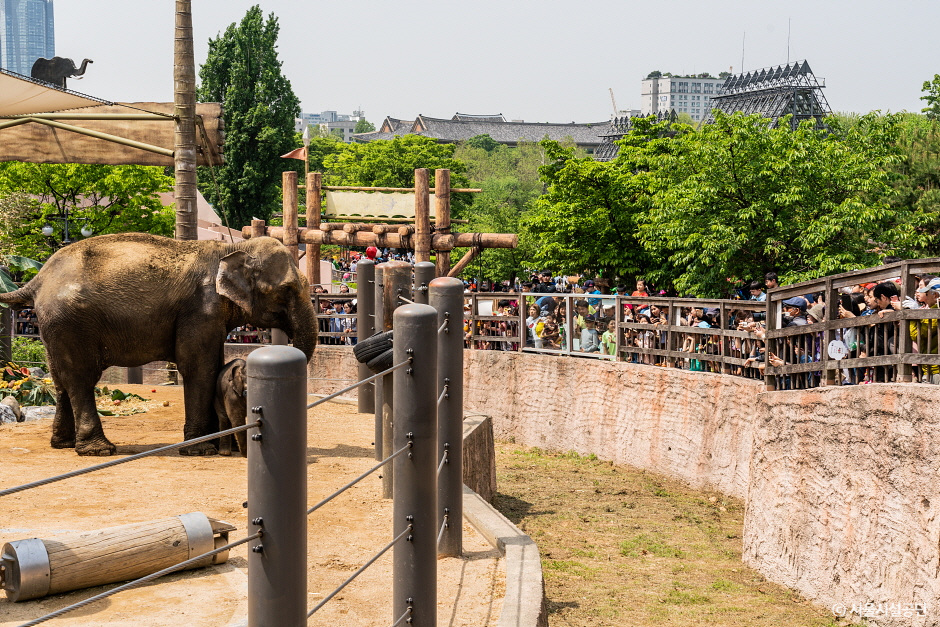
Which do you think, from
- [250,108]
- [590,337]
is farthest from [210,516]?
[250,108]

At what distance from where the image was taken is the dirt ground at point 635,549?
9.39 m

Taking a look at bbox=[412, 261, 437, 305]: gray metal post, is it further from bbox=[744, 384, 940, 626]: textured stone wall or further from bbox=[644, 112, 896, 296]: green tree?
bbox=[644, 112, 896, 296]: green tree

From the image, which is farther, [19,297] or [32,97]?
[32,97]

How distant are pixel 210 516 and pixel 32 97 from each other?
23.3ft

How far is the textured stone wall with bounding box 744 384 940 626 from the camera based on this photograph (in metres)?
8.53

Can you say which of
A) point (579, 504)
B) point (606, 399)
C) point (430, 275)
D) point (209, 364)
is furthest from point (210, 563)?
point (606, 399)

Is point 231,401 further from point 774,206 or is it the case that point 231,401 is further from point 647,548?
point 774,206

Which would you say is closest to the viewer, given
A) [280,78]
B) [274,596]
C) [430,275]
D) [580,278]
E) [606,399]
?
[274,596]

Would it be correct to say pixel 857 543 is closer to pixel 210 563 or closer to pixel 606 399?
pixel 210 563

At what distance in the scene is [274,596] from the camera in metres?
2.36

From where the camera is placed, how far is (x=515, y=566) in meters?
5.82

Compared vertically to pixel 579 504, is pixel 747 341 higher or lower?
higher

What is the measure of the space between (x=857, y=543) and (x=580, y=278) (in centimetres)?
1564

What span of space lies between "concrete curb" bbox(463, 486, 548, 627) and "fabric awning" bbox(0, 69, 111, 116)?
23.2 feet
